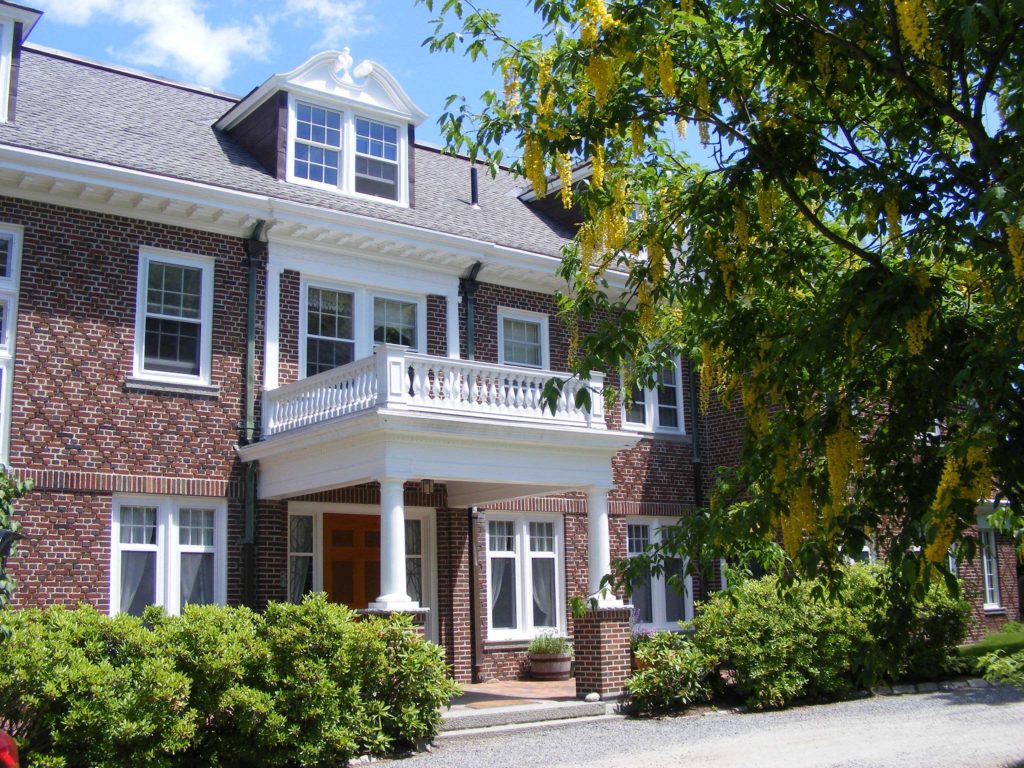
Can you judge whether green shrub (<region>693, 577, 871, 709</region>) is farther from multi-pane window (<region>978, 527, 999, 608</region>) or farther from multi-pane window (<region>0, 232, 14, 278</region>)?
multi-pane window (<region>978, 527, 999, 608</region>)

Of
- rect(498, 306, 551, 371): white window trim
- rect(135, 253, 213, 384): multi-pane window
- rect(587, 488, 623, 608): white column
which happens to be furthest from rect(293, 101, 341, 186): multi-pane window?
rect(587, 488, 623, 608): white column

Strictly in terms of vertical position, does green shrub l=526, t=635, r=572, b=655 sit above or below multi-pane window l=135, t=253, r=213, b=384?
below

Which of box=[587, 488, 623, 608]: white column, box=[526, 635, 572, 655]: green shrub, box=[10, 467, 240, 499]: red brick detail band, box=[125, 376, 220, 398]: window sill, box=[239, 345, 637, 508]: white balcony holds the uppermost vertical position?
box=[125, 376, 220, 398]: window sill

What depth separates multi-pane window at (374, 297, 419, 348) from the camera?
17797 mm

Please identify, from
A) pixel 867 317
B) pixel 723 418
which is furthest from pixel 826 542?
pixel 723 418

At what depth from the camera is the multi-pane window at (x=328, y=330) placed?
17.1 metres

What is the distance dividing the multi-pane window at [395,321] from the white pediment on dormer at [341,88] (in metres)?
3.38

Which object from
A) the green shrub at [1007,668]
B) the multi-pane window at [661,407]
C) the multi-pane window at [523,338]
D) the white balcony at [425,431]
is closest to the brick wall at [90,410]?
the white balcony at [425,431]

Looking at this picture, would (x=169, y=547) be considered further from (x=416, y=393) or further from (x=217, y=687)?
(x=217, y=687)

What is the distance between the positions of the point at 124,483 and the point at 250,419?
6.78 feet

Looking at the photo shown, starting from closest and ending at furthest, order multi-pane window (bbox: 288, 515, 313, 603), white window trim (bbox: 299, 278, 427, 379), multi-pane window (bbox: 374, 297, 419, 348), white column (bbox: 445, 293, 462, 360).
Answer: multi-pane window (bbox: 288, 515, 313, 603), white window trim (bbox: 299, 278, 427, 379), multi-pane window (bbox: 374, 297, 419, 348), white column (bbox: 445, 293, 462, 360)

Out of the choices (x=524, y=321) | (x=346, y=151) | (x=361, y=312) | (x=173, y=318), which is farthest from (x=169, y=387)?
(x=524, y=321)

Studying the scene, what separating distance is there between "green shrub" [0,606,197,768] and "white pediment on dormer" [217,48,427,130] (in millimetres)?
10205

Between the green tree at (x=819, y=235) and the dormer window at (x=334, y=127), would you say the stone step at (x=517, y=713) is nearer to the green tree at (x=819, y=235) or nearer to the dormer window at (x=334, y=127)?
the green tree at (x=819, y=235)
